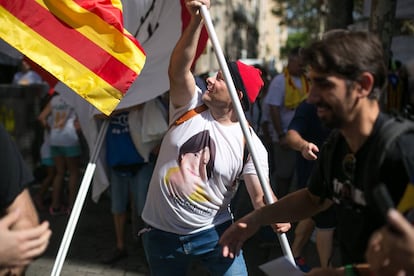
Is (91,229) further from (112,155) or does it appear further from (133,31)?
(133,31)

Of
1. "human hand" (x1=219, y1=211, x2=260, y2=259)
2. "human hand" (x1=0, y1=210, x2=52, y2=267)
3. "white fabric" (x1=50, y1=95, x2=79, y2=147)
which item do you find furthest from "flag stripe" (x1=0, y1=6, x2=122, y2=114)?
"white fabric" (x1=50, y1=95, x2=79, y2=147)

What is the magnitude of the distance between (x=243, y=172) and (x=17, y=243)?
→ 5.10ft

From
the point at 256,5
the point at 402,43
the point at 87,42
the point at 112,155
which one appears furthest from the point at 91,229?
the point at 256,5

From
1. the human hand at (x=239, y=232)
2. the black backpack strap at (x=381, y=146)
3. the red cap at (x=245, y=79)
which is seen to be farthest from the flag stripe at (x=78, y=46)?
the black backpack strap at (x=381, y=146)

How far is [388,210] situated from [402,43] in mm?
5741

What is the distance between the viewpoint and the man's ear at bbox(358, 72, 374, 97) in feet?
6.34

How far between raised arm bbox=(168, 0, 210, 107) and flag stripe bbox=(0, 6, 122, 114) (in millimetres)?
604

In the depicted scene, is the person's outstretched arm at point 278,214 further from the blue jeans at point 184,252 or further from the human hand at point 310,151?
the human hand at point 310,151

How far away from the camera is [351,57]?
193 centimetres

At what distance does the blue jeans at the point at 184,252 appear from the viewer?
3129 mm

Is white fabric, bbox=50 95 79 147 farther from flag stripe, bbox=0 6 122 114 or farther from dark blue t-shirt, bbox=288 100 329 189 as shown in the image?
flag stripe, bbox=0 6 122 114

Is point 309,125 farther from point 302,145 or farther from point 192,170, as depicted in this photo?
point 192,170

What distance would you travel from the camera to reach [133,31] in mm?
4543

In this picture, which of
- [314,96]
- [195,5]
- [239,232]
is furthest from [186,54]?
[314,96]
